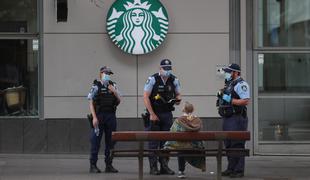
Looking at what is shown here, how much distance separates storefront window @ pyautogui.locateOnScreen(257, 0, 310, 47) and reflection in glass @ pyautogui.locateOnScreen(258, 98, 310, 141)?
1.21m

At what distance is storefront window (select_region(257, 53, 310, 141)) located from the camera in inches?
532

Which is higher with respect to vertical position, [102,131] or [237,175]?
[102,131]

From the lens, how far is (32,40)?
43.1 ft

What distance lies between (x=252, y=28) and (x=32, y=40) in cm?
452

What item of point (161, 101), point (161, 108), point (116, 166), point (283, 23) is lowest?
point (116, 166)

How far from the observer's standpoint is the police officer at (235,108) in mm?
10414

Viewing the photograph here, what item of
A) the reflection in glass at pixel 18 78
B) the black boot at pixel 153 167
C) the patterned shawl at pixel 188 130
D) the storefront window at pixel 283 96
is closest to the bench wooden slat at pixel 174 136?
the patterned shawl at pixel 188 130

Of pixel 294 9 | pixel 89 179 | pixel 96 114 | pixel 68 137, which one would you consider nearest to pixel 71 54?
pixel 68 137

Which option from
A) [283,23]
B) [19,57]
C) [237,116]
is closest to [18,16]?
[19,57]

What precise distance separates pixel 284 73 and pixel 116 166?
13.8 ft

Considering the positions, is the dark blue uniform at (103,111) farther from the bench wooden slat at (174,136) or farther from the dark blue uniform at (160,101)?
the bench wooden slat at (174,136)

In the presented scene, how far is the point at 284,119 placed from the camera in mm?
A: 13594

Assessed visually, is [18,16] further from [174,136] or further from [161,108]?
[174,136]

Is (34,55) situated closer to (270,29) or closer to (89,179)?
(89,179)
